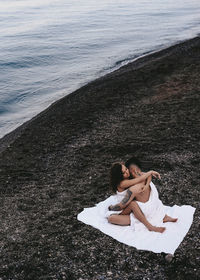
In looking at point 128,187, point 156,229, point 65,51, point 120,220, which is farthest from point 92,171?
point 65,51

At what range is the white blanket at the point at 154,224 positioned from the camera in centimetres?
796

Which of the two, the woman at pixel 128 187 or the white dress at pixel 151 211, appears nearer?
the woman at pixel 128 187

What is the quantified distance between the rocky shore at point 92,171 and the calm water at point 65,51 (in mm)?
6800

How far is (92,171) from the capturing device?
40.8ft

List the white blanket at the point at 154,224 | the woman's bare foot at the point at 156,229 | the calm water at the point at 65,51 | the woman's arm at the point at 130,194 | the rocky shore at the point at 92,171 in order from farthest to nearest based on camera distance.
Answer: the calm water at the point at 65,51, the woman's bare foot at the point at 156,229, the woman's arm at the point at 130,194, the white blanket at the point at 154,224, the rocky shore at the point at 92,171

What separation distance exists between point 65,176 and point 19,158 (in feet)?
10.9

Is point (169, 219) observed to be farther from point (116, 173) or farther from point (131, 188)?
point (116, 173)

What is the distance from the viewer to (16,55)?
43.8 meters

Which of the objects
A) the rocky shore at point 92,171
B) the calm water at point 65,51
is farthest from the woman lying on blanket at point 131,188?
the calm water at point 65,51

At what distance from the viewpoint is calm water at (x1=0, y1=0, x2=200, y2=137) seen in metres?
28.7

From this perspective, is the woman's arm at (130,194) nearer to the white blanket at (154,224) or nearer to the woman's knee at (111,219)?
the white blanket at (154,224)

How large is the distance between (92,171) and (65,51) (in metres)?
35.3

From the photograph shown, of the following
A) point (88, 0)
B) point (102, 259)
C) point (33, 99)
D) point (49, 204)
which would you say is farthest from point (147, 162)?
point (88, 0)

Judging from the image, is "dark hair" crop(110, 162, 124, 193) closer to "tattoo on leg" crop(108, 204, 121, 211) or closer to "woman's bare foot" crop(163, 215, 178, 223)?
"tattoo on leg" crop(108, 204, 121, 211)
